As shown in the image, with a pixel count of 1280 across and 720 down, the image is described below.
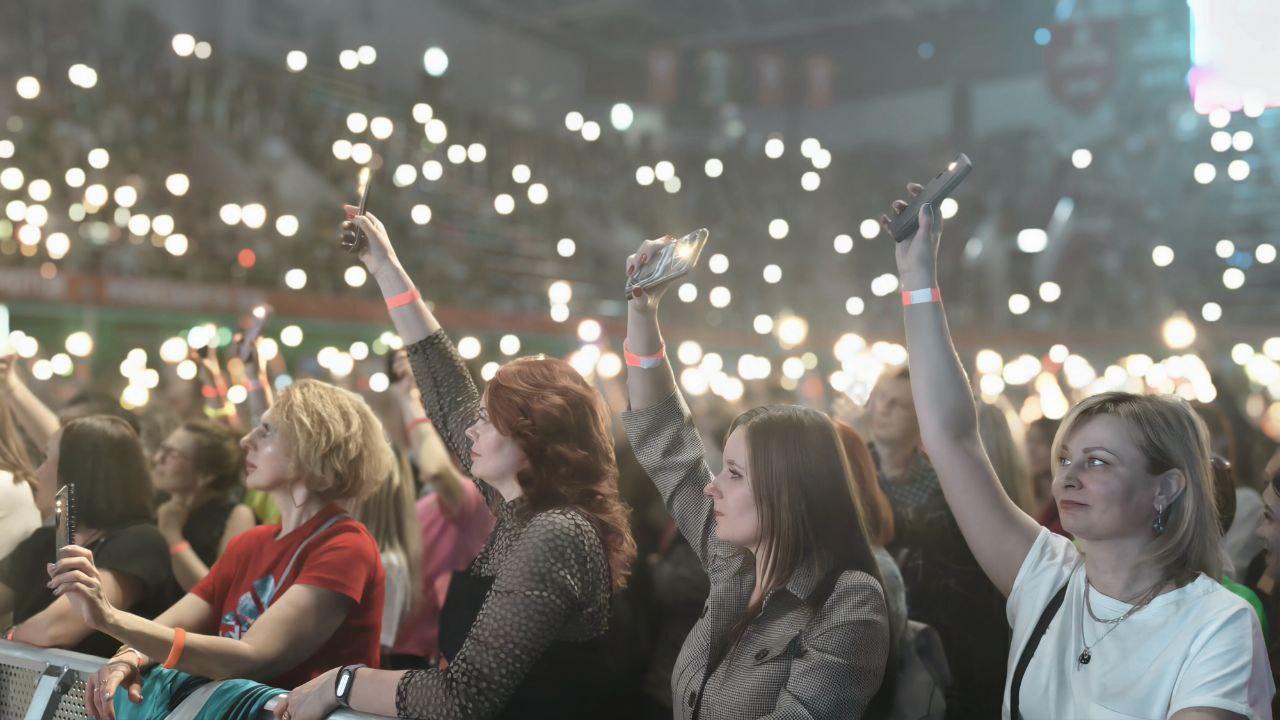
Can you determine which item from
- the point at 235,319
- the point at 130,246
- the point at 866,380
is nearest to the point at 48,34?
the point at 130,246

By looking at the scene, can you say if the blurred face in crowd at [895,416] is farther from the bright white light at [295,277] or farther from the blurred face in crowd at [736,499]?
the bright white light at [295,277]

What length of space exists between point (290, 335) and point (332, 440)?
10.8 metres

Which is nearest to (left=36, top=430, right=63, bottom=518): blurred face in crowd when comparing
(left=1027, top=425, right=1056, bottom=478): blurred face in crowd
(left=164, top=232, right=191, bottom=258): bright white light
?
(left=1027, top=425, right=1056, bottom=478): blurred face in crowd

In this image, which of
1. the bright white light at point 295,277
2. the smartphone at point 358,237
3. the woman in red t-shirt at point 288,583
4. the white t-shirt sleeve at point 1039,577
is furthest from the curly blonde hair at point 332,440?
the bright white light at point 295,277

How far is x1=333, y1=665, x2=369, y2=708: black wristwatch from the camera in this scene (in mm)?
1950

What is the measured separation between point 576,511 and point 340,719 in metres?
0.54

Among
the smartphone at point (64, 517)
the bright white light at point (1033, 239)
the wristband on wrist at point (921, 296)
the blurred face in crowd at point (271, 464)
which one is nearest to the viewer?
the wristband on wrist at point (921, 296)

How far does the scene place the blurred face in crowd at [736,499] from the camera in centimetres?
200

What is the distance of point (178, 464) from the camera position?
3578mm

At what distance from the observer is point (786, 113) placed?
26.6 metres

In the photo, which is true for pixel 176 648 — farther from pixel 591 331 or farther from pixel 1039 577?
pixel 591 331

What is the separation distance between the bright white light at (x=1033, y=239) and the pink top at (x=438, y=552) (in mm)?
16689

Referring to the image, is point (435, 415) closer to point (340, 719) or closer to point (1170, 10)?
point (340, 719)

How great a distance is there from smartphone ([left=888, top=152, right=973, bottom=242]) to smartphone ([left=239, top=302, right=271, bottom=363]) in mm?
2095
